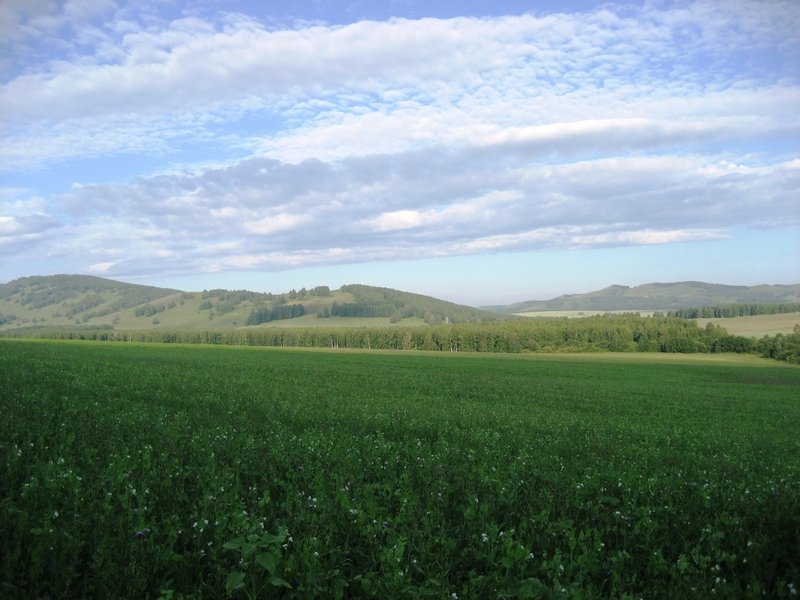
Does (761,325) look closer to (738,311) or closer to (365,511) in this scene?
(738,311)

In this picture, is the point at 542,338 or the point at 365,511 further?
the point at 542,338

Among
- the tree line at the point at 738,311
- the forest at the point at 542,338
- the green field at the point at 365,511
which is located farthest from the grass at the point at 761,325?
the green field at the point at 365,511

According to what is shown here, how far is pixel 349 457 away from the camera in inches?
328

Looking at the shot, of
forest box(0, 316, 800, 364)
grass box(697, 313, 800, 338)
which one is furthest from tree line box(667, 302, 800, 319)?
forest box(0, 316, 800, 364)

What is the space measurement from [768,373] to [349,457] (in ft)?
231

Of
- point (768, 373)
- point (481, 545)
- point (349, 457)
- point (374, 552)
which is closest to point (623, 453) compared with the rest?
point (349, 457)

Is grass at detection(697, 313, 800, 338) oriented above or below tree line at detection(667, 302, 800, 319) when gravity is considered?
below

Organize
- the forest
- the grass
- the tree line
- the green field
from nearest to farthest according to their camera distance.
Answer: the green field < the forest < the grass < the tree line

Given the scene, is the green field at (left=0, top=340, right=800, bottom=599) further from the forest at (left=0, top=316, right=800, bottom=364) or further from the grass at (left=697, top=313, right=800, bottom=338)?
the grass at (left=697, top=313, right=800, bottom=338)

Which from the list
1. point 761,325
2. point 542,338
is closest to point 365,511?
point 542,338

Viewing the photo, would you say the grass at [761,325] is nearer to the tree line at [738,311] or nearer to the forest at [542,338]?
the forest at [542,338]

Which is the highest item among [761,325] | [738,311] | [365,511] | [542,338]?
[365,511]

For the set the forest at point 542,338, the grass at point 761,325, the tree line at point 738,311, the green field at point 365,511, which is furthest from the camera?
the tree line at point 738,311

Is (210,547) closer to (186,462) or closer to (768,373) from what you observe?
(186,462)
